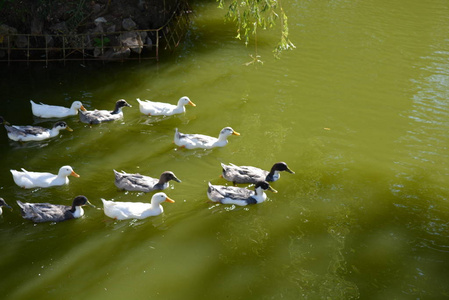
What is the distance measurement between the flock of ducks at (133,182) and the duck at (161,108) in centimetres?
89

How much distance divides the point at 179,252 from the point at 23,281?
215 centimetres

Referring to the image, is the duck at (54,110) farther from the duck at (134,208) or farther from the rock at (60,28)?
the rock at (60,28)

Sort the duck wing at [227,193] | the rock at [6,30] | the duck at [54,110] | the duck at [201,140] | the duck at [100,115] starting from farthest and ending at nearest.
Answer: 1. the rock at [6,30]
2. the duck at [54,110]
3. the duck at [100,115]
4. the duck at [201,140]
5. the duck wing at [227,193]

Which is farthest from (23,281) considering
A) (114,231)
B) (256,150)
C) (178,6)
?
(178,6)

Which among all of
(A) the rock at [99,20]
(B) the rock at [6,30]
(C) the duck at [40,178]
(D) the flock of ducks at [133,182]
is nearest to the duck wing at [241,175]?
(D) the flock of ducks at [133,182]

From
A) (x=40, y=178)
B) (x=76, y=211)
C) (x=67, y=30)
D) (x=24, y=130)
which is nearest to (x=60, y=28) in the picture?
(x=67, y=30)

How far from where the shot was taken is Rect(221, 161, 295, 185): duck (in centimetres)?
952

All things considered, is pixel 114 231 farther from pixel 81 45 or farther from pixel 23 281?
pixel 81 45

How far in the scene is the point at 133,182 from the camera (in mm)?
9195

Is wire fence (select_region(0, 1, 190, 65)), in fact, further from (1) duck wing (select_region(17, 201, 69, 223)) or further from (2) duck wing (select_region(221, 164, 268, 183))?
(1) duck wing (select_region(17, 201, 69, 223))

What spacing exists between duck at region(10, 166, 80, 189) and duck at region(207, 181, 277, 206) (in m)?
2.51

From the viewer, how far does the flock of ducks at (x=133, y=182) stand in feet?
27.6

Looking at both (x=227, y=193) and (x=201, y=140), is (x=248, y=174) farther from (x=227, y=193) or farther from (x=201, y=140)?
(x=201, y=140)

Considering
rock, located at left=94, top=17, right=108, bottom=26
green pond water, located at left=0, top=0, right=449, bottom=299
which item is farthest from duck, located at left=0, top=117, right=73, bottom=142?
rock, located at left=94, top=17, right=108, bottom=26
